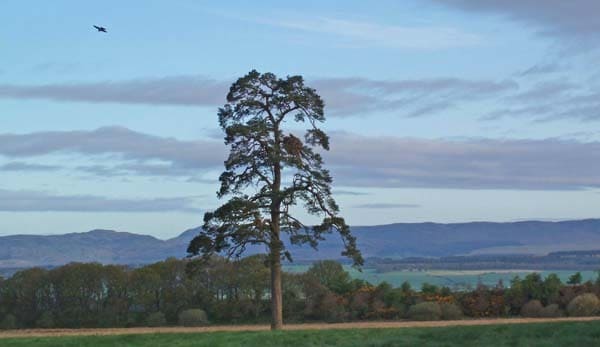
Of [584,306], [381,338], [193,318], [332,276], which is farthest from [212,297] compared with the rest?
[381,338]

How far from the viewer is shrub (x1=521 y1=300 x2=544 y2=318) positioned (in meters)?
44.5

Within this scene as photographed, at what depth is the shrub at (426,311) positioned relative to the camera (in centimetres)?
4453

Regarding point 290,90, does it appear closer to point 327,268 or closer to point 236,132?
point 236,132

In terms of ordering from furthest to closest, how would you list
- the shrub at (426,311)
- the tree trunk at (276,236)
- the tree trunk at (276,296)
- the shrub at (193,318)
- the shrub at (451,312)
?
the shrub at (193,318)
the shrub at (451,312)
the shrub at (426,311)
the tree trunk at (276,296)
the tree trunk at (276,236)

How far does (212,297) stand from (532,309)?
15400 mm

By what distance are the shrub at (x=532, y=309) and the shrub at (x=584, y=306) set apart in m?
1.33

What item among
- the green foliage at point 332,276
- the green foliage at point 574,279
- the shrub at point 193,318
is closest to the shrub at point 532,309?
the green foliage at point 574,279

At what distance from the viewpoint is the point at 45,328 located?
148 feet

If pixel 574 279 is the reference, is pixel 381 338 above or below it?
below

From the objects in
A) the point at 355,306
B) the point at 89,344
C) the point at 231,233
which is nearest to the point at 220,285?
the point at 355,306

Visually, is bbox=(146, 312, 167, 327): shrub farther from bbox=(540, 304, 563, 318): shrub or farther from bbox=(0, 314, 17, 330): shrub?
bbox=(540, 304, 563, 318): shrub

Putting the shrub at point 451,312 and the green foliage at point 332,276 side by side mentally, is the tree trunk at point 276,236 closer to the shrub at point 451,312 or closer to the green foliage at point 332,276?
the shrub at point 451,312

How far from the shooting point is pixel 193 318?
45.3 m

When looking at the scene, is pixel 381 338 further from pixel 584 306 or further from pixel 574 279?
pixel 574 279
